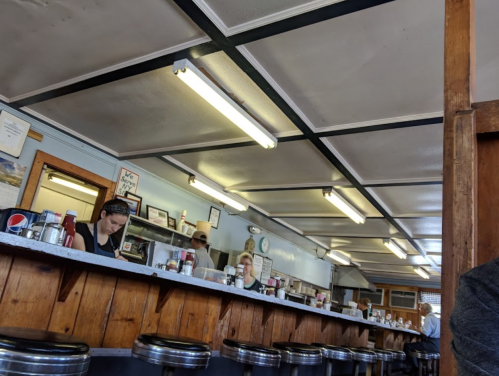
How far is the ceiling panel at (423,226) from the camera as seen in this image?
6.57 m

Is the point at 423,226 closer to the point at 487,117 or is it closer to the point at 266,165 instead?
the point at 266,165

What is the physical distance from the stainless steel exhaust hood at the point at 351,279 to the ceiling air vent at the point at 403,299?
1.90m

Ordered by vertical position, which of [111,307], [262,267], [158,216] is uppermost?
[158,216]

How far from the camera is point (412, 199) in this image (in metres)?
5.72

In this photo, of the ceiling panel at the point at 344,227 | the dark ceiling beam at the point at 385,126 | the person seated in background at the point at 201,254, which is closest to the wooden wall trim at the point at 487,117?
the dark ceiling beam at the point at 385,126

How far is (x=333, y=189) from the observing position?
559 centimetres

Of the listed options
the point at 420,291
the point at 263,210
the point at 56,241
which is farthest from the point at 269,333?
the point at 420,291

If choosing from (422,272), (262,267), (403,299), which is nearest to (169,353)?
(262,267)

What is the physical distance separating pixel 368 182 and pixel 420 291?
10265mm

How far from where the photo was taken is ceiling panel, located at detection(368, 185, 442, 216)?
17.5ft

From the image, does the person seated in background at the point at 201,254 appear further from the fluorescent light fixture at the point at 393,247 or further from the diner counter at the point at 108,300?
the fluorescent light fixture at the point at 393,247

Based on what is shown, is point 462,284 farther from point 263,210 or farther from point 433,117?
point 263,210

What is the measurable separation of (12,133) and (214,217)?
157 inches

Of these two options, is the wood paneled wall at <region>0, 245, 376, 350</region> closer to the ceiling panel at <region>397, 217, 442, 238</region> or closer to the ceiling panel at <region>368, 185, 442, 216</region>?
the ceiling panel at <region>368, 185, 442, 216</region>
